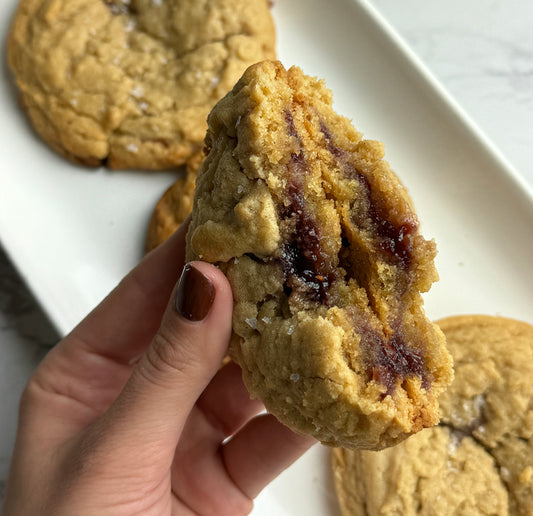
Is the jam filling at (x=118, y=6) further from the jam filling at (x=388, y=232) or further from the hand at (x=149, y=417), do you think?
the jam filling at (x=388, y=232)

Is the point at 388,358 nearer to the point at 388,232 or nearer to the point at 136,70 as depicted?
the point at 388,232

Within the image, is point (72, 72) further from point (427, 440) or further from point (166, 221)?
point (427, 440)


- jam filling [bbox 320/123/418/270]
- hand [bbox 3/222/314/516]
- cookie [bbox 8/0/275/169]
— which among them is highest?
jam filling [bbox 320/123/418/270]

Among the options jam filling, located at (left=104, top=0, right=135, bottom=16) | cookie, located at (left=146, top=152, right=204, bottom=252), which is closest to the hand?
cookie, located at (left=146, top=152, right=204, bottom=252)

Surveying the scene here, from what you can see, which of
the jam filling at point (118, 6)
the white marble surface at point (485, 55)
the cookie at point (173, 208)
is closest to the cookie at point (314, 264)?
the cookie at point (173, 208)

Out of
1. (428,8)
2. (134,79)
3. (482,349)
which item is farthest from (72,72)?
(482,349)

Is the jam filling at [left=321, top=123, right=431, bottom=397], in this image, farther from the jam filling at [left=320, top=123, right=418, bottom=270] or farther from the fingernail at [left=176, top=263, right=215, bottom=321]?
the fingernail at [left=176, top=263, right=215, bottom=321]

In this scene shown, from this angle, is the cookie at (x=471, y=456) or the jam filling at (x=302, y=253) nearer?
the jam filling at (x=302, y=253)
